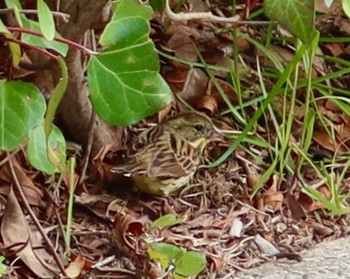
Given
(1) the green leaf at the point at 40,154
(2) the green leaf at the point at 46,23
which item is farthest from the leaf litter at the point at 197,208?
(2) the green leaf at the point at 46,23

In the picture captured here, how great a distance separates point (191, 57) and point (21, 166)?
907mm

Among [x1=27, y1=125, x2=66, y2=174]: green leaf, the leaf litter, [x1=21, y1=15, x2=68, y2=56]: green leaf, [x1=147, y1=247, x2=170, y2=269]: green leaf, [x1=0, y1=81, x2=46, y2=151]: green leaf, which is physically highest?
[x1=21, y1=15, x2=68, y2=56]: green leaf

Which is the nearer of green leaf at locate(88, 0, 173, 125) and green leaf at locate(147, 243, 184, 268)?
green leaf at locate(88, 0, 173, 125)

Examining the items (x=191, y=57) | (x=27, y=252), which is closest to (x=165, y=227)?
(x=27, y=252)

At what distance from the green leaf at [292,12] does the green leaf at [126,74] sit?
0.90ft

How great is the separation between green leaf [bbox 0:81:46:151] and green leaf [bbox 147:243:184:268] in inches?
20.6

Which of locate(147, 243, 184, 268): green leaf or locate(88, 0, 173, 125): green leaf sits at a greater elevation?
locate(88, 0, 173, 125): green leaf

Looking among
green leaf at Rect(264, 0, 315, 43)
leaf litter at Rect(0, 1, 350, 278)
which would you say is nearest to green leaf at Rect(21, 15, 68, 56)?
green leaf at Rect(264, 0, 315, 43)

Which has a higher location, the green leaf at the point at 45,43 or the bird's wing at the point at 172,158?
the green leaf at the point at 45,43

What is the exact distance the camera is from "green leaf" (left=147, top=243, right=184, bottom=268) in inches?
106

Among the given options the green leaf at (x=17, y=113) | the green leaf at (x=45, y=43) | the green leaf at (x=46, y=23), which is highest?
the green leaf at (x=46, y=23)

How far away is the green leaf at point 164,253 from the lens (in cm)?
270

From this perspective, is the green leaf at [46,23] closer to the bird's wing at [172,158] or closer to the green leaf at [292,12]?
the green leaf at [292,12]

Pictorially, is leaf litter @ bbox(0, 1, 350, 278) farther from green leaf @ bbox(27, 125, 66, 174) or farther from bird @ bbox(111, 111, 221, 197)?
green leaf @ bbox(27, 125, 66, 174)
